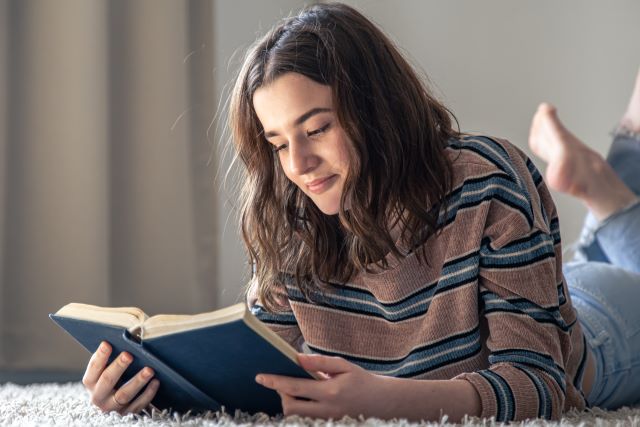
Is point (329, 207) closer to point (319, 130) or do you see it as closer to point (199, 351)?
point (319, 130)

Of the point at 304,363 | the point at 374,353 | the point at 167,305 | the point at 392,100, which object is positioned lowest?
the point at 167,305

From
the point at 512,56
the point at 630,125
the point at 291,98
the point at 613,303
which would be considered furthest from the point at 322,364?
the point at 512,56

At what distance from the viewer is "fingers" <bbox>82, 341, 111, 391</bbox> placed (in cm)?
103

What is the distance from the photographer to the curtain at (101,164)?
2.09m

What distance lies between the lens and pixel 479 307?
3.68 ft

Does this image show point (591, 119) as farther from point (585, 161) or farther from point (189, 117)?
point (189, 117)

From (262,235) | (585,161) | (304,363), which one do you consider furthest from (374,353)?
(585,161)

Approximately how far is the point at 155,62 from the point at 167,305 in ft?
2.13

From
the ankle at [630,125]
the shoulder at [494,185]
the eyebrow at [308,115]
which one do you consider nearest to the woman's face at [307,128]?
the eyebrow at [308,115]

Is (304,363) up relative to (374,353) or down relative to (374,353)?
up

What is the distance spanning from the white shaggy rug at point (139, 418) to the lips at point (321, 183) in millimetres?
311

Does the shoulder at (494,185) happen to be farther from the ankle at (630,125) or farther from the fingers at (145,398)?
the ankle at (630,125)

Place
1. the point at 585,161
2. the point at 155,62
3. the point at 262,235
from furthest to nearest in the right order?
the point at 155,62 < the point at 585,161 < the point at 262,235

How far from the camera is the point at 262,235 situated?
125 cm
